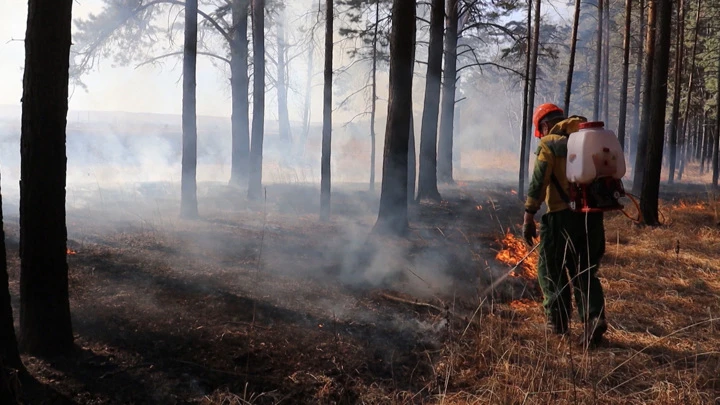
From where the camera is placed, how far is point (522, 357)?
3889mm

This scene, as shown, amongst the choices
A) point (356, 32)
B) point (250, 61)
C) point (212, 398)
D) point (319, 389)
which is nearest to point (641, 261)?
point (319, 389)

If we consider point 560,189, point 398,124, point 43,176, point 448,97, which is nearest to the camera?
point 43,176

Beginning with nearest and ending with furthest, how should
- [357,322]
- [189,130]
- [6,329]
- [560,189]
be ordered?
[6,329] < [560,189] < [357,322] < [189,130]

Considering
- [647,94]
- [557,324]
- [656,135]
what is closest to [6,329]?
[557,324]

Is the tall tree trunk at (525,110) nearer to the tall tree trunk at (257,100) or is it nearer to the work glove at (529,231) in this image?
the tall tree trunk at (257,100)

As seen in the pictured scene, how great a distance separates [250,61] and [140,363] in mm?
16951

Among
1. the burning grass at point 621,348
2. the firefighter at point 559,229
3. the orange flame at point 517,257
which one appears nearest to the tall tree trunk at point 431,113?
the orange flame at point 517,257

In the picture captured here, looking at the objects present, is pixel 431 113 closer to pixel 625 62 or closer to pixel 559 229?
pixel 559 229

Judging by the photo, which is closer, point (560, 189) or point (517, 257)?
point (560, 189)

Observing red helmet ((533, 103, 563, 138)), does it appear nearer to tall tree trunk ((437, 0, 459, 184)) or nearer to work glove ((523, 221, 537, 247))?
work glove ((523, 221, 537, 247))

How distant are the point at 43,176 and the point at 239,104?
1388cm

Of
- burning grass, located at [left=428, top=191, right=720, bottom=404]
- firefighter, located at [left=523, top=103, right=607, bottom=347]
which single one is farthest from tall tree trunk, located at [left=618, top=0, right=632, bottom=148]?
firefighter, located at [left=523, top=103, right=607, bottom=347]

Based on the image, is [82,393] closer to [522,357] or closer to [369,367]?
[369,367]

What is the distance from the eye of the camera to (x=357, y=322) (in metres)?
4.85
